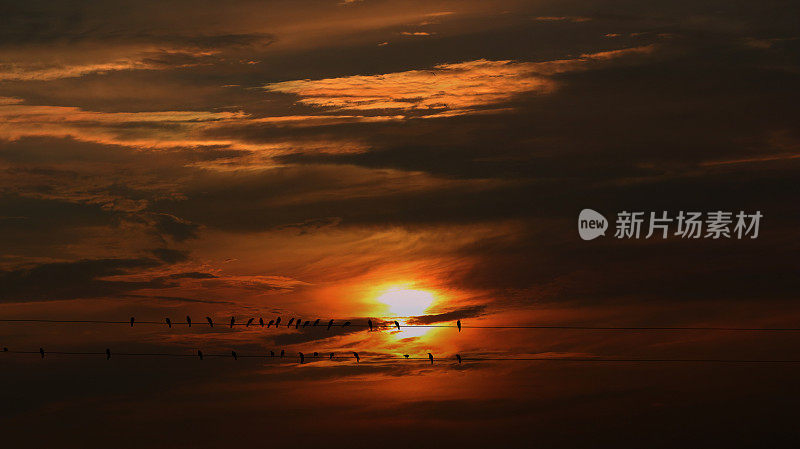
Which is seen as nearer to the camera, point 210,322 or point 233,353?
→ point 210,322

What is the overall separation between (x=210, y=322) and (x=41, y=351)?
16.9 meters

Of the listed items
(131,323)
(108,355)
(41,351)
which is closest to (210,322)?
(131,323)

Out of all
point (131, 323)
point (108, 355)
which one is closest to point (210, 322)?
point (131, 323)

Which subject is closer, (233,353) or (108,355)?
(108,355)

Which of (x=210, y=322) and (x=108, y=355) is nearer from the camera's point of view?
(x=210, y=322)

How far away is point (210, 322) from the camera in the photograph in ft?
117

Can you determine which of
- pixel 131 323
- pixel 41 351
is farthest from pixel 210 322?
pixel 41 351

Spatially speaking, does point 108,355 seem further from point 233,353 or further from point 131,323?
point 233,353

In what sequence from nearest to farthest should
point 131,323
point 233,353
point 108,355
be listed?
point 131,323, point 108,355, point 233,353

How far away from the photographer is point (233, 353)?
149ft

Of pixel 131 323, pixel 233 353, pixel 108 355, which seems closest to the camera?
pixel 131 323

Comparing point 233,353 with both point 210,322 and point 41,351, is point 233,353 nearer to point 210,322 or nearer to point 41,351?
point 210,322

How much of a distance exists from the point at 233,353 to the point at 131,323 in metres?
13.4

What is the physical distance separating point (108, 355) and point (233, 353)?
35.6 ft
